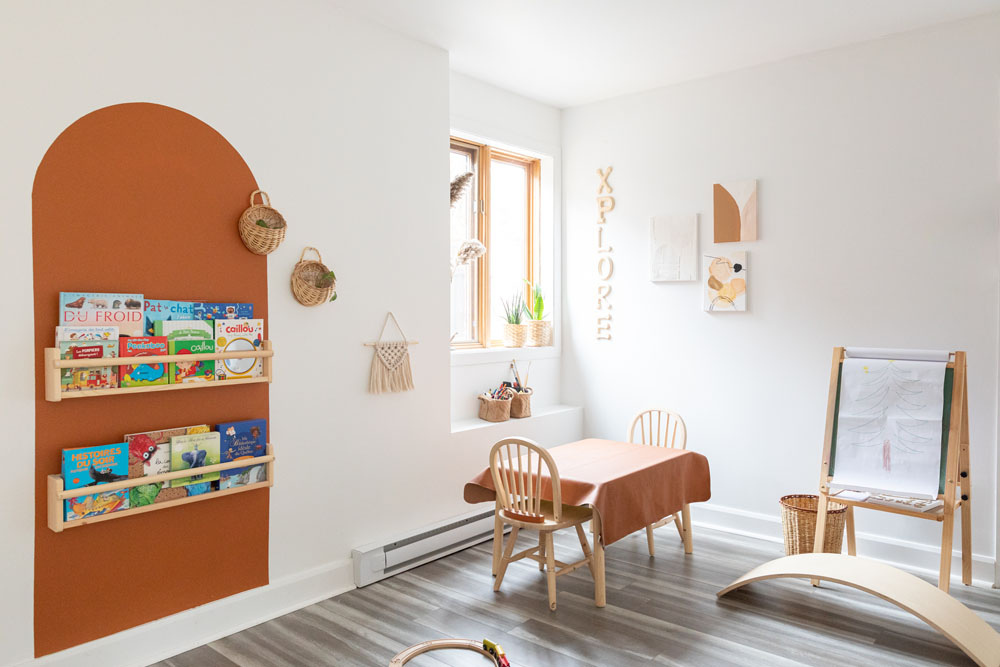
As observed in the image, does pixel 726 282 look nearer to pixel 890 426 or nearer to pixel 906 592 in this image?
pixel 890 426

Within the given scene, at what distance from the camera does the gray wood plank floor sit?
2.72 m

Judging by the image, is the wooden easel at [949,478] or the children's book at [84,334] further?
the wooden easel at [949,478]

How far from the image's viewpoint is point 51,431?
2459 millimetres

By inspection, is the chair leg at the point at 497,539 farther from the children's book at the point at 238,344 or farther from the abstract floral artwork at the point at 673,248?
the abstract floral artwork at the point at 673,248

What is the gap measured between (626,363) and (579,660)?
2.43 meters

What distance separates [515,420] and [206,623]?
85.5 inches

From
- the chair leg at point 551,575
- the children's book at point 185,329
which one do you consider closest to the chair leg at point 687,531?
the chair leg at point 551,575

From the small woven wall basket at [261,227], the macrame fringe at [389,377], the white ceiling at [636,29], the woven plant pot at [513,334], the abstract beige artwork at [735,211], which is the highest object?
the white ceiling at [636,29]

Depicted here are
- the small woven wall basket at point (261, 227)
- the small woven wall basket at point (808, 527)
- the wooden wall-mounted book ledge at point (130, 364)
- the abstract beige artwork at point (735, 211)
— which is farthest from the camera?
the abstract beige artwork at point (735, 211)

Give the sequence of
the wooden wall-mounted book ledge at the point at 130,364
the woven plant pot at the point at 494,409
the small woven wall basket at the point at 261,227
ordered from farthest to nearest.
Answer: the woven plant pot at the point at 494,409, the small woven wall basket at the point at 261,227, the wooden wall-mounted book ledge at the point at 130,364

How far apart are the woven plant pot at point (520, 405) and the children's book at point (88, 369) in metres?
2.49

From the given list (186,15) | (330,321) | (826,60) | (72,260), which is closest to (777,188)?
(826,60)

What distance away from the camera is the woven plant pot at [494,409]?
14.3 feet

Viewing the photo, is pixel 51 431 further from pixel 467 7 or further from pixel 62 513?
pixel 467 7
